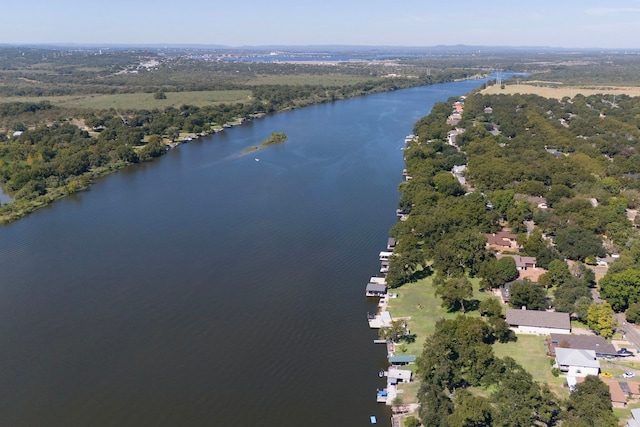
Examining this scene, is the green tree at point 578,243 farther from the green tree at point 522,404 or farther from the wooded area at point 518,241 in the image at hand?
the green tree at point 522,404

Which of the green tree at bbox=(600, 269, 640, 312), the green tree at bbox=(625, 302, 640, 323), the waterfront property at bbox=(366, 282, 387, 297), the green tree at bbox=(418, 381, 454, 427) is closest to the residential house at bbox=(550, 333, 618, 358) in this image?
the green tree at bbox=(625, 302, 640, 323)

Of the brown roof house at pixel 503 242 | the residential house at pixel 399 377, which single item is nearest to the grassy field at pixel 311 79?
the brown roof house at pixel 503 242

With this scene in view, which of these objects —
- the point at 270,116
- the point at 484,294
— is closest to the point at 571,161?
the point at 484,294

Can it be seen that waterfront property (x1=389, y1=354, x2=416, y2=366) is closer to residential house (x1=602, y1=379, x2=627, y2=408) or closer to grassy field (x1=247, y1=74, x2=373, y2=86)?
residential house (x1=602, y1=379, x2=627, y2=408)

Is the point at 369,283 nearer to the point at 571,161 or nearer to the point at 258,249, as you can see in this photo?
the point at 258,249

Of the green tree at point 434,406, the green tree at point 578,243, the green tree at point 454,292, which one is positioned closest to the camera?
the green tree at point 434,406
